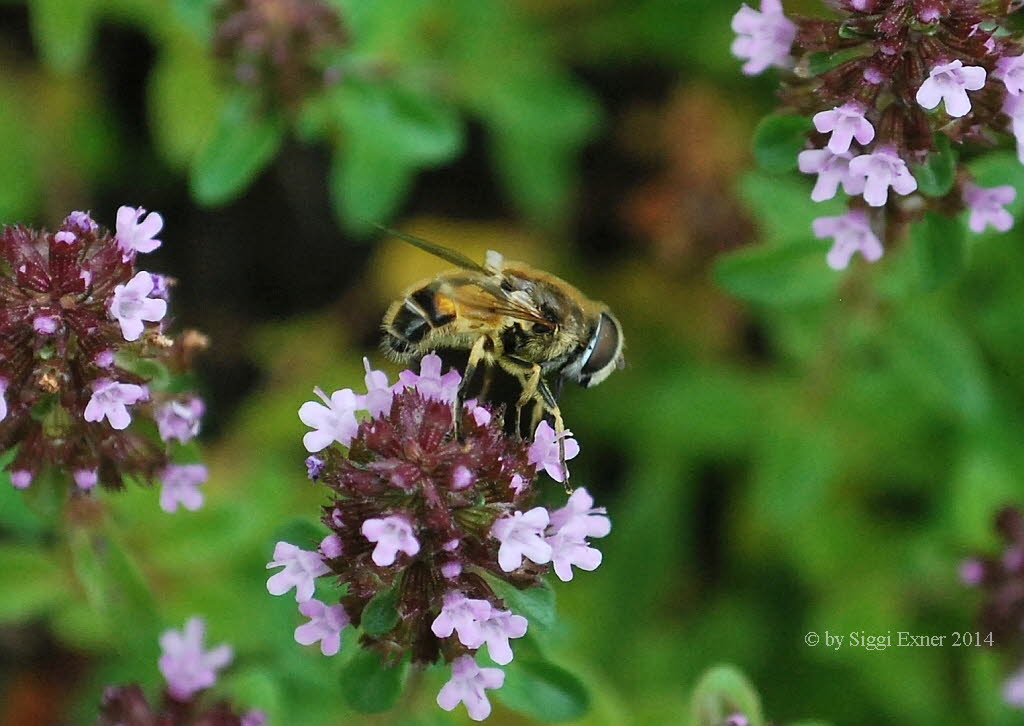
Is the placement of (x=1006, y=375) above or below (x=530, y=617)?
above

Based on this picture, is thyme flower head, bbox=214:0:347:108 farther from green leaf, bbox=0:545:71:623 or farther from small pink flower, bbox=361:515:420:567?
small pink flower, bbox=361:515:420:567

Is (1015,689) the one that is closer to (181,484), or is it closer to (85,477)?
(181,484)

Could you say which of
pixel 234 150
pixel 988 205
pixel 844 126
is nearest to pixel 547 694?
pixel 844 126

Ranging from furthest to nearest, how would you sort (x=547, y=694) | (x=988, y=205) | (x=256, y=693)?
(x=256, y=693), (x=988, y=205), (x=547, y=694)

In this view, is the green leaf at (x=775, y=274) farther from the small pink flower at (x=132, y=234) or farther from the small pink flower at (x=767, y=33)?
the small pink flower at (x=132, y=234)

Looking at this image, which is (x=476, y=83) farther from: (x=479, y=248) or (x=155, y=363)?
(x=155, y=363)

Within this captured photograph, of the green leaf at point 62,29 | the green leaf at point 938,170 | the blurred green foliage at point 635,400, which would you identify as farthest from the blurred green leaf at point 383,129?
the green leaf at point 938,170

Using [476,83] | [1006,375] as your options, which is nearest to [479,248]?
[476,83]

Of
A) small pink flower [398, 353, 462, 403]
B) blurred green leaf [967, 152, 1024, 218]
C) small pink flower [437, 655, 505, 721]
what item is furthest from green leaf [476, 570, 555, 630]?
blurred green leaf [967, 152, 1024, 218]
